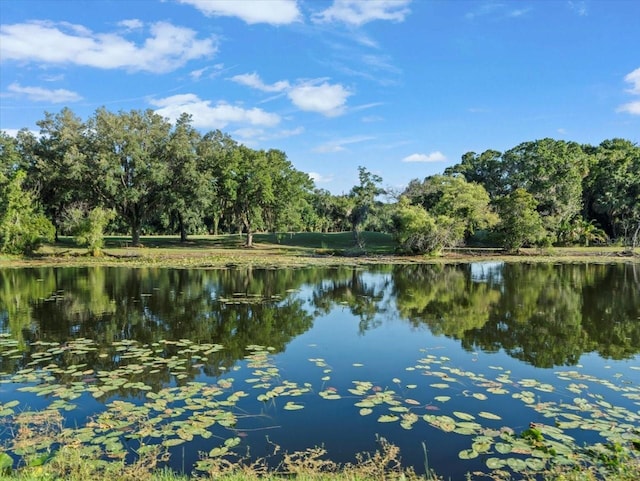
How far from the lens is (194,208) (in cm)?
4425

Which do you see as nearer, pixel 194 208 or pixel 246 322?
pixel 246 322

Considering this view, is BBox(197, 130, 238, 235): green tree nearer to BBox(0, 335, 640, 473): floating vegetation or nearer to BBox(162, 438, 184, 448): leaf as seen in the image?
BBox(0, 335, 640, 473): floating vegetation

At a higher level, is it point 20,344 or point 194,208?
point 194,208

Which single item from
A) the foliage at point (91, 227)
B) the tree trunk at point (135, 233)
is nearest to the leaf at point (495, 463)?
the foliage at point (91, 227)

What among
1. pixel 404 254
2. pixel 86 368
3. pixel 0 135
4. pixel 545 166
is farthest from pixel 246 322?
pixel 545 166

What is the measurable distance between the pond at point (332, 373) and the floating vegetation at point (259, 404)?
0.04m

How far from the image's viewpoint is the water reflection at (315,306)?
12531 millimetres

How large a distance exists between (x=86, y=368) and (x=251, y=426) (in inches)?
187

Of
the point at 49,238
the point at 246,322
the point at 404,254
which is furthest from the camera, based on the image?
the point at 404,254

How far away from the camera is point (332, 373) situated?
383 inches

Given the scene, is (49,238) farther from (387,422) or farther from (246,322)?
(387,422)

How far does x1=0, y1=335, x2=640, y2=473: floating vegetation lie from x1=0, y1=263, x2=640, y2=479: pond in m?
0.04

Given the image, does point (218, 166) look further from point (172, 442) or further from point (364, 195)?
point (172, 442)

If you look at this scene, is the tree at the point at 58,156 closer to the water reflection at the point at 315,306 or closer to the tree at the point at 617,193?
the water reflection at the point at 315,306
